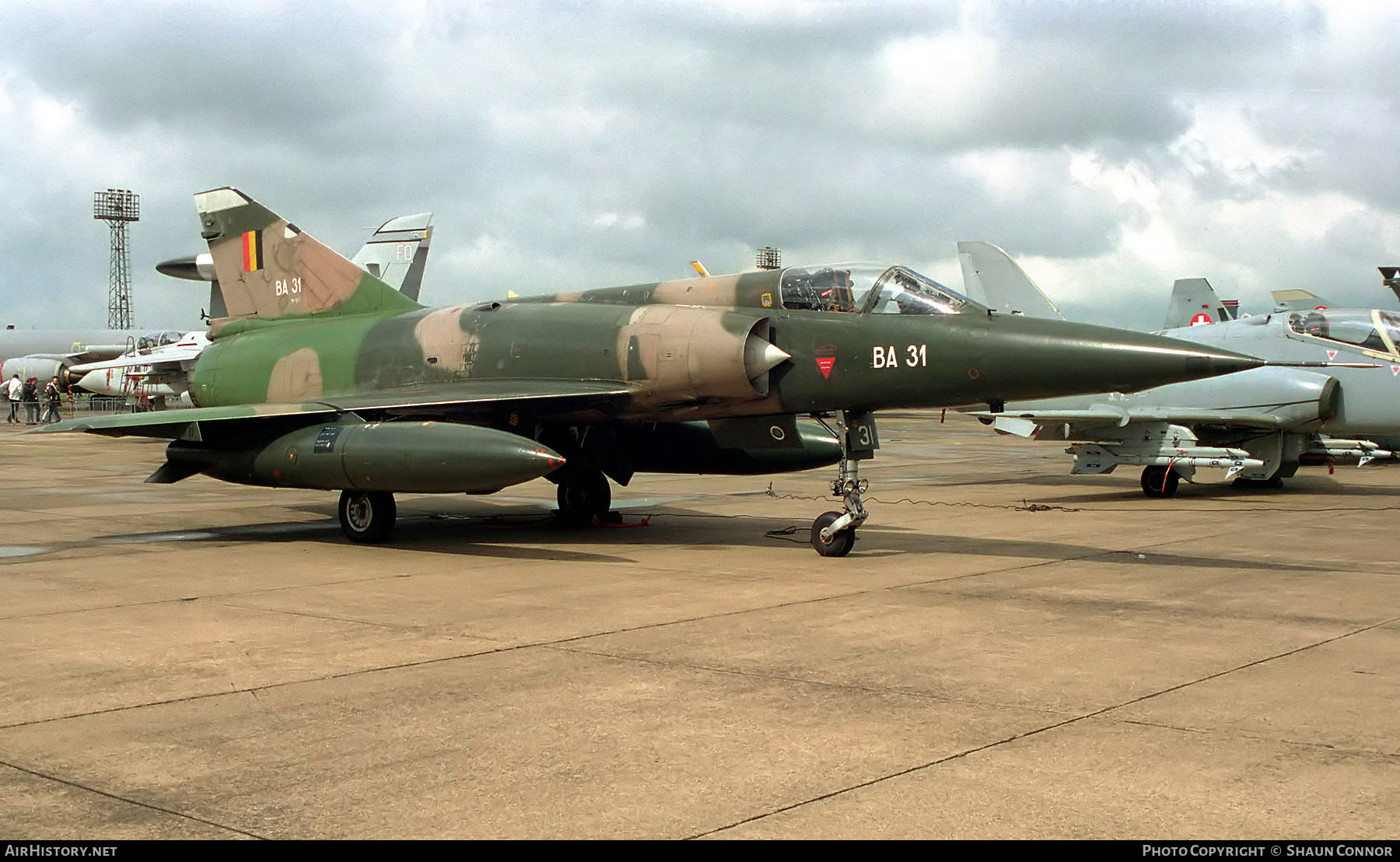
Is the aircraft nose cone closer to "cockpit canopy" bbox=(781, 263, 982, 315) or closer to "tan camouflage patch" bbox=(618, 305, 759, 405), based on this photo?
"cockpit canopy" bbox=(781, 263, 982, 315)

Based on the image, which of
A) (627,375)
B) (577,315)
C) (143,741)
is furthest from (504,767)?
(577,315)

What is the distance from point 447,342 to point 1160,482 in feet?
37.5

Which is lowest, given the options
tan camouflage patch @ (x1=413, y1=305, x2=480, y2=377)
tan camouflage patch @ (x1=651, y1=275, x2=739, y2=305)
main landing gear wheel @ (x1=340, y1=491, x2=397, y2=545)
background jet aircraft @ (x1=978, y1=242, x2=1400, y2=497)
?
main landing gear wheel @ (x1=340, y1=491, x2=397, y2=545)

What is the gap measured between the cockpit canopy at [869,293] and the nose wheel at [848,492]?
1035 mm

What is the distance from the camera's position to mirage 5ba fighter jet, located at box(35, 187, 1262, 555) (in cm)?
1019

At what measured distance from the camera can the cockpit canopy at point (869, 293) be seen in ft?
34.6

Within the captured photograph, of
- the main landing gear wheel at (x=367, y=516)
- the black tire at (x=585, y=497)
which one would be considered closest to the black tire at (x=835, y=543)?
the black tire at (x=585, y=497)

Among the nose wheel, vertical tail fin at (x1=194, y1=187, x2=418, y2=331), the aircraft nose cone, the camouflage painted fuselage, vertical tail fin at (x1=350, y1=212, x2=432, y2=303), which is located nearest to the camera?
the aircraft nose cone

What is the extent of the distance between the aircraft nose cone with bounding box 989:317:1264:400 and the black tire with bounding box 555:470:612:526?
533cm

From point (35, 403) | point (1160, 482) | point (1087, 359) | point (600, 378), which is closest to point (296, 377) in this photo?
point (600, 378)

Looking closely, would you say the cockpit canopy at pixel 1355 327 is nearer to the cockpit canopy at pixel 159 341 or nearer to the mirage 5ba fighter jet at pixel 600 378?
the mirage 5ba fighter jet at pixel 600 378

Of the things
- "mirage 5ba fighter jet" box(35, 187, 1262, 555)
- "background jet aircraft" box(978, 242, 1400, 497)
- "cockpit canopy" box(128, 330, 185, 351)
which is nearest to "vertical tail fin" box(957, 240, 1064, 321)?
"background jet aircraft" box(978, 242, 1400, 497)

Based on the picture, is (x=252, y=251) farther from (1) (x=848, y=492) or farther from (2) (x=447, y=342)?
(1) (x=848, y=492)

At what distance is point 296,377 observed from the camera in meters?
13.8
